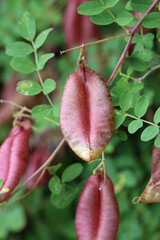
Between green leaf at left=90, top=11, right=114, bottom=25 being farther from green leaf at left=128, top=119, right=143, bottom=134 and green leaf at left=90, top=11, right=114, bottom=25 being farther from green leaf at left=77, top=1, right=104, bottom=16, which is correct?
green leaf at left=128, top=119, right=143, bottom=134

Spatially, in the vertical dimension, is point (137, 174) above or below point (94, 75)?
below

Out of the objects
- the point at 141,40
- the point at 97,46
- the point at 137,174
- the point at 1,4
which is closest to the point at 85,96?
the point at 141,40

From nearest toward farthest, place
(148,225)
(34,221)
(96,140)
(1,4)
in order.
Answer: (96,140), (148,225), (34,221), (1,4)

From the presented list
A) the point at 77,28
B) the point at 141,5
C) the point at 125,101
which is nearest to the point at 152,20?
the point at 141,5

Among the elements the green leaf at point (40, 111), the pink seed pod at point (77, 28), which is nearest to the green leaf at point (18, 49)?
the green leaf at point (40, 111)

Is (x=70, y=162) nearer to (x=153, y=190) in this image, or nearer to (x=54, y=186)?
(x=54, y=186)

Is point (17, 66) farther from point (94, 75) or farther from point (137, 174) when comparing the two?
point (137, 174)

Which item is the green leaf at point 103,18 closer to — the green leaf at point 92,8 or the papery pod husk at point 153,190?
the green leaf at point 92,8
